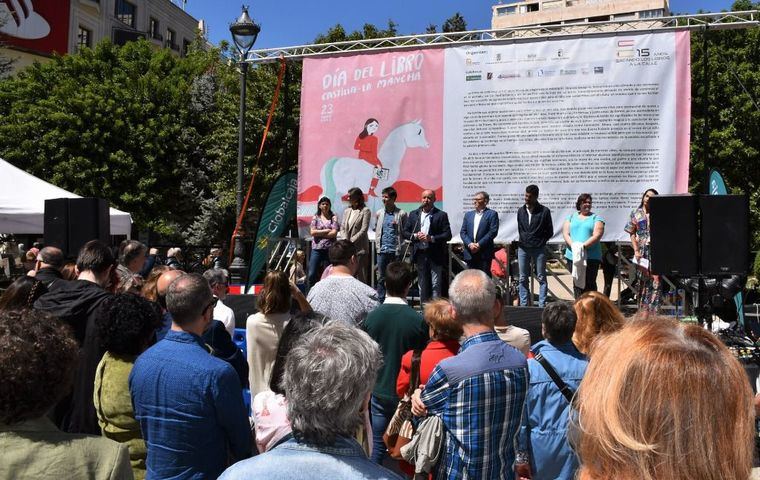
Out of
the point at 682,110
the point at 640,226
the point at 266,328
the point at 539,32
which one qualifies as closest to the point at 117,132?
the point at 539,32

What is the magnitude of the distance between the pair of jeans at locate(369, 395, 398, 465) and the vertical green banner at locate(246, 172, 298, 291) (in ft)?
23.2

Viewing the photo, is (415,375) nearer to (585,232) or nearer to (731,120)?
(585,232)

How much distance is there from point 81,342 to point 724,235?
5378 mm

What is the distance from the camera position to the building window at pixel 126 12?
42.5 meters

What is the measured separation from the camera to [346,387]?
5.82ft

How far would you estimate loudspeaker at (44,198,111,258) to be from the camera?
23.8 feet

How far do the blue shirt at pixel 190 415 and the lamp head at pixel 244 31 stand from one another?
8.91m

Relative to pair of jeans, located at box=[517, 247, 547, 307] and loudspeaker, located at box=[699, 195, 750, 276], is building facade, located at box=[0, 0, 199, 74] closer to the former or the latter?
pair of jeans, located at box=[517, 247, 547, 307]

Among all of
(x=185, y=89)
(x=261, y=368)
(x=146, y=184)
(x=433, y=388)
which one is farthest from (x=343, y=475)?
(x=185, y=89)

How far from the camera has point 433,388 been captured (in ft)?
9.93

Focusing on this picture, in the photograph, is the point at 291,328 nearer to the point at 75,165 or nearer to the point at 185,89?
the point at 75,165

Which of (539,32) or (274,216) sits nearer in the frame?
(539,32)

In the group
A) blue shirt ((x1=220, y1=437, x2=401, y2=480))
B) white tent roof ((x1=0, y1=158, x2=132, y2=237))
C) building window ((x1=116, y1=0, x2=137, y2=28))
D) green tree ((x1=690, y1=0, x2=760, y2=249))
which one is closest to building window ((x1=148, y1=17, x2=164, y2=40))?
building window ((x1=116, y1=0, x2=137, y2=28))

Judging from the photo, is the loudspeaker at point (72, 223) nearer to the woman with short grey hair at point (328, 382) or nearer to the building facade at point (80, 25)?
the woman with short grey hair at point (328, 382)
